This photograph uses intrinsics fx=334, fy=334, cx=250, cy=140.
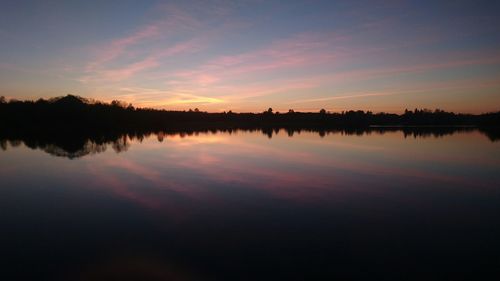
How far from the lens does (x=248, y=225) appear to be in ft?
43.2

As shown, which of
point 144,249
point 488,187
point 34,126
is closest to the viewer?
point 144,249

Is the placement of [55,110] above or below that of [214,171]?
above

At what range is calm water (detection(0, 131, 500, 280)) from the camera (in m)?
9.45

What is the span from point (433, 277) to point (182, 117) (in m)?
197

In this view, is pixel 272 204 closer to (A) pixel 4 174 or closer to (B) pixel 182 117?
(A) pixel 4 174

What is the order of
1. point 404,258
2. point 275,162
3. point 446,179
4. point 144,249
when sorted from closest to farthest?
point 404,258, point 144,249, point 446,179, point 275,162

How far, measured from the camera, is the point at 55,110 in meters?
106

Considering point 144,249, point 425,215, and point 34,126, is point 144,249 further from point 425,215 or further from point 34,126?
point 34,126

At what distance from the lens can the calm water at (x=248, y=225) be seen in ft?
31.0

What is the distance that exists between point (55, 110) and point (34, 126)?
29.6 feet

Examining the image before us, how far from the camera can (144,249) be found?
10758mm

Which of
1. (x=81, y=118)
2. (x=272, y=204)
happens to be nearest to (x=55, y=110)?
(x=81, y=118)

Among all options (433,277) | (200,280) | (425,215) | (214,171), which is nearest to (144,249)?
(200,280)

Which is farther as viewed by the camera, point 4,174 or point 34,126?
point 34,126
